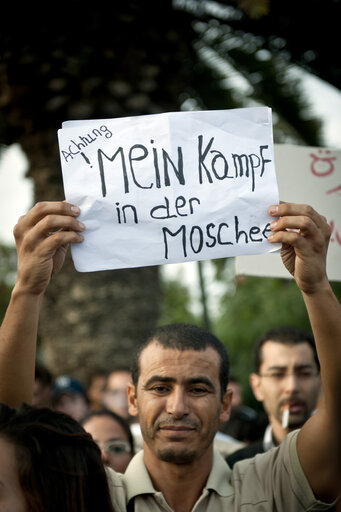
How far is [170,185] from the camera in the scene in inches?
101

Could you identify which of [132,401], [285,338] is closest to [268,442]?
[285,338]

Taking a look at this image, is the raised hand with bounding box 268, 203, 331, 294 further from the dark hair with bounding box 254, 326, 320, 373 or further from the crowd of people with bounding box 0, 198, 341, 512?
the dark hair with bounding box 254, 326, 320, 373

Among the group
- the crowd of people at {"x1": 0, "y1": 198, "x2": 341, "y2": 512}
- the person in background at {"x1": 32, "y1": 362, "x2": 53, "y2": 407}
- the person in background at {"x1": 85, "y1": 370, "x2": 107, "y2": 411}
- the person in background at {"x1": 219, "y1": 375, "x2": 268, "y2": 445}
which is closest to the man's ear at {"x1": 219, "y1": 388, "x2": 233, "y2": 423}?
the crowd of people at {"x1": 0, "y1": 198, "x2": 341, "y2": 512}

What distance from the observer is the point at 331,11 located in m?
6.09

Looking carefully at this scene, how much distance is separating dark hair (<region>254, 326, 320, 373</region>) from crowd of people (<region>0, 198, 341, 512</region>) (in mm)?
1256

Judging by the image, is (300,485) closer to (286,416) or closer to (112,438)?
(286,416)

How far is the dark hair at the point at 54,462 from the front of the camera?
198cm

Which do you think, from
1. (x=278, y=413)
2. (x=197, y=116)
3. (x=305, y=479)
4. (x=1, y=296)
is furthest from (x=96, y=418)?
(x=1, y=296)

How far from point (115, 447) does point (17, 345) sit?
4.97 feet

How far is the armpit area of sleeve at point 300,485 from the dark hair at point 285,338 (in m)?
1.59

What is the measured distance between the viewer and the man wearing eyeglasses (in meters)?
3.84

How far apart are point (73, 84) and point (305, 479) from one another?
516 cm

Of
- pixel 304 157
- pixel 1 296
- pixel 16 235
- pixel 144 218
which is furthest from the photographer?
pixel 1 296

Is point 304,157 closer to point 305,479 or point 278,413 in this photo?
point 278,413
